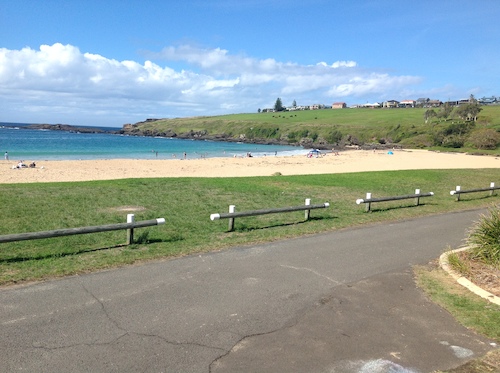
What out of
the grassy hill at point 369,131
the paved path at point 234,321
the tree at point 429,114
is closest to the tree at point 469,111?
the grassy hill at point 369,131

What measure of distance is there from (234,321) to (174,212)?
324 inches

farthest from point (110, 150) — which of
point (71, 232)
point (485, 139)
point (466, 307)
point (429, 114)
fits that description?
point (429, 114)

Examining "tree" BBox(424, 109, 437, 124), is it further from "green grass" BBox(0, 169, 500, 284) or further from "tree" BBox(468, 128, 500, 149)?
"green grass" BBox(0, 169, 500, 284)

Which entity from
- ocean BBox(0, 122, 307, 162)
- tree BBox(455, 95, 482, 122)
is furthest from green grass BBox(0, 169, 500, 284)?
tree BBox(455, 95, 482, 122)

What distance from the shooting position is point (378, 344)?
5.67 meters

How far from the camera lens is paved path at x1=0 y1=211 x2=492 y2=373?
510 centimetres

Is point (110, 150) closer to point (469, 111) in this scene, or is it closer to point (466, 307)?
point (466, 307)

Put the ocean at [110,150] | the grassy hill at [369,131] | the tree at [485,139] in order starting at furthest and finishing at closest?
the grassy hill at [369,131]
the tree at [485,139]
the ocean at [110,150]

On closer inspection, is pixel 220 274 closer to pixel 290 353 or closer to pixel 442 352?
pixel 290 353

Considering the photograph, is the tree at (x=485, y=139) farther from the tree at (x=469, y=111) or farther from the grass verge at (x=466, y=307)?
the grass verge at (x=466, y=307)

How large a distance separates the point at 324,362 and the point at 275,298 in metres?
2.00

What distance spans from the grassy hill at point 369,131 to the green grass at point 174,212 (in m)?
58.5

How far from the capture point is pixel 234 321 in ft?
20.1

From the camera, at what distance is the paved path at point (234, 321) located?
16.7ft
